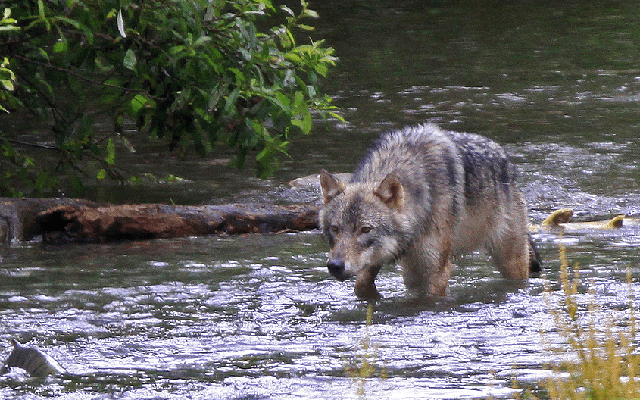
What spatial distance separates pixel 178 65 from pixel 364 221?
11.1 ft

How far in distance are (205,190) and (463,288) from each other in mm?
4859

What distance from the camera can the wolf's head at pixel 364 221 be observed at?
26.0 feet

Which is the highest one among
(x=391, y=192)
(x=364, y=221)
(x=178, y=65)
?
(x=178, y=65)

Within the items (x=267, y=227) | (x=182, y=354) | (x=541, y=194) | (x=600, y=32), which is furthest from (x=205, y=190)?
(x=600, y=32)

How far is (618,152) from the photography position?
13977mm

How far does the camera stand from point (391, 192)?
8070 mm

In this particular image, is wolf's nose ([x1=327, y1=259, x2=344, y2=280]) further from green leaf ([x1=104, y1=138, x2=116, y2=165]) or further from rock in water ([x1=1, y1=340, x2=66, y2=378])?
green leaf ([x1=104, y1=138, x2=116, y2=165])

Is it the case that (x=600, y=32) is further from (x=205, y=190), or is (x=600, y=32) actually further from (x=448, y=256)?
(x=448, y=256)

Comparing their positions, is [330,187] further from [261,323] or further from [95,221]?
A: [95,221]

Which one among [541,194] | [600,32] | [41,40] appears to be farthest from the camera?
[600,32]

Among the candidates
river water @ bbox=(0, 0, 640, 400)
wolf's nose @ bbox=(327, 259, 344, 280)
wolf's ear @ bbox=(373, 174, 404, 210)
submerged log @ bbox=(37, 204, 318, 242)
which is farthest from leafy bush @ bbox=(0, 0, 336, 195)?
wolf's nose @ bbox=(327, 259, 344, 280)

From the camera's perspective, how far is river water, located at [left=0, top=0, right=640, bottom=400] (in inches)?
242

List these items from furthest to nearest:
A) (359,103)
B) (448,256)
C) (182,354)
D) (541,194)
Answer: (359,103)
(541,194)
(448,256)
(182,354)

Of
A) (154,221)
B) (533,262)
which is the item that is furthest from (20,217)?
(533,262)
